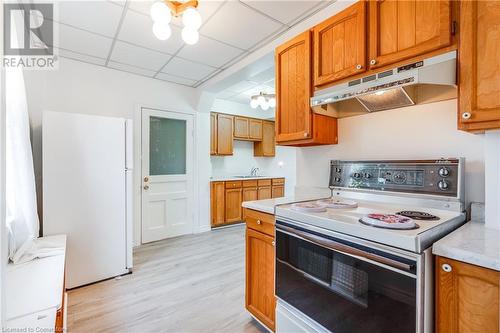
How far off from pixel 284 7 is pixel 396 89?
1197mm

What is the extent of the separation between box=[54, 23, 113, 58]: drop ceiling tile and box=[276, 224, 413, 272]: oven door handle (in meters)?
2.68

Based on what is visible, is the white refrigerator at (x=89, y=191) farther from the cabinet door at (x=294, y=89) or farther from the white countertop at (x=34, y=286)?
the cabinet door at (x=294, y=89)

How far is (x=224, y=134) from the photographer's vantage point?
4.70 meters

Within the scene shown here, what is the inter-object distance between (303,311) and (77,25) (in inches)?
120

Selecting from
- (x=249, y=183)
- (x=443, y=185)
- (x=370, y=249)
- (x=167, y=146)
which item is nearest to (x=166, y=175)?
(x=167, y=146)

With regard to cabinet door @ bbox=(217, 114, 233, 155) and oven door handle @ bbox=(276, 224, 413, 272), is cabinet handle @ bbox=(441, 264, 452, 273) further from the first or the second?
cabinet door @ bbox=(217, 114, 233, 155)

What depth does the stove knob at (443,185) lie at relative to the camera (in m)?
1.33

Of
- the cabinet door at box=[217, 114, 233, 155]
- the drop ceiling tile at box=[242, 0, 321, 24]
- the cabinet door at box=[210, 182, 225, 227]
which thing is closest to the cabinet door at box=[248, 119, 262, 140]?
the cabinet door at box=[217, 114, 233, 155]

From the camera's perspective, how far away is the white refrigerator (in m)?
2.22

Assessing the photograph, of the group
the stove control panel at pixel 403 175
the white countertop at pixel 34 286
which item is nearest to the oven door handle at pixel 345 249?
the stove control panel at pixel 403 175

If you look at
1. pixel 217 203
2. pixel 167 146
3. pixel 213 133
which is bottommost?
pixel 217 203

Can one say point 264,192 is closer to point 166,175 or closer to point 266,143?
point 266,143

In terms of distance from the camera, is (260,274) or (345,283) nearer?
(345,283)

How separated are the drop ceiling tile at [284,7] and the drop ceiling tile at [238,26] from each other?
0.07 m
